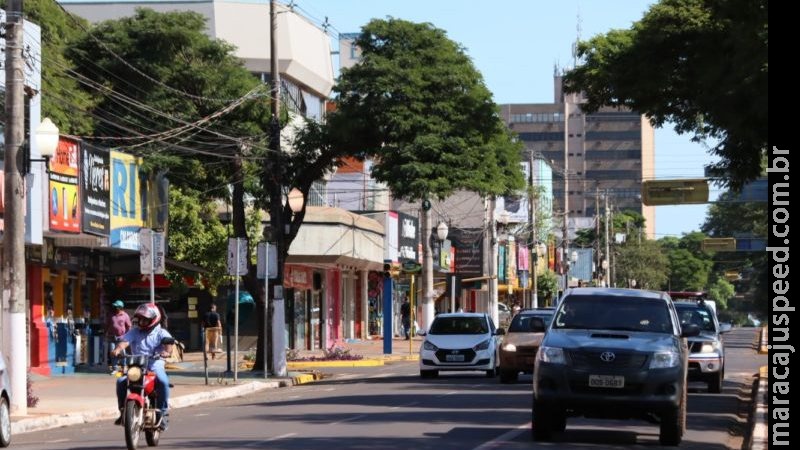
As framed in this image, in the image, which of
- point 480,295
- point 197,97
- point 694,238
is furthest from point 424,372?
point 694,238

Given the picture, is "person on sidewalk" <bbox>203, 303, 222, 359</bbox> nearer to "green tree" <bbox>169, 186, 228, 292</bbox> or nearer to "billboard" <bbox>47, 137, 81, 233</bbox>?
"green tree" <bbox>169, 186, 228, 292</bbox>

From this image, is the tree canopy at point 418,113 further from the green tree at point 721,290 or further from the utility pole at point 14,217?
the green tree at point 721,290

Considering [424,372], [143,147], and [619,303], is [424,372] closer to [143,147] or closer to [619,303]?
[143,147]

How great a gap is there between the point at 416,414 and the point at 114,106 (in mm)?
22531

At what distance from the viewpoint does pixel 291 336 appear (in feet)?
191

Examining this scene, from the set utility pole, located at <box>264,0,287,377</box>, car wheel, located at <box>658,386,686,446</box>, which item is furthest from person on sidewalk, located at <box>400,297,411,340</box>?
car wheel, located at <box>658,386,686,446</box>

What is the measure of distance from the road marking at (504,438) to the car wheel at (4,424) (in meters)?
5.82

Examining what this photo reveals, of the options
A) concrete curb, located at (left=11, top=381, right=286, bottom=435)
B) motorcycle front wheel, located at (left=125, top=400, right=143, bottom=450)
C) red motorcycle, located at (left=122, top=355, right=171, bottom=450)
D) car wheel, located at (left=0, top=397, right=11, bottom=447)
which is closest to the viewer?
motorcycle front wheel, located at (left=125, top=400, right=143, bottom=450)

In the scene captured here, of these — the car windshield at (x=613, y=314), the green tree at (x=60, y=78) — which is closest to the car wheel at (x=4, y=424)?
the car windshield at (x=613, y=314)

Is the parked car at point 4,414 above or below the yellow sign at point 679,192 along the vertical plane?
below

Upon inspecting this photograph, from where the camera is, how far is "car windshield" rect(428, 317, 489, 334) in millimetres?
36969

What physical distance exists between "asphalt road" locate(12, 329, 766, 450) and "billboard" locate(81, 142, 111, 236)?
19.0ft

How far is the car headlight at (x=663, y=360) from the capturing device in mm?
18547

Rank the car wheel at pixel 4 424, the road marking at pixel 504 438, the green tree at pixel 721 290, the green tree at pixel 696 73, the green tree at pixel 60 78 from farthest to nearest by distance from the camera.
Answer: the green tree at pixel 721 290 < the green tree at pixel 60 78 < the green tree at pixel 696 73 < the car wheel at pixel 4 424 < the road marking at pixel 504 438
